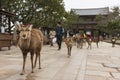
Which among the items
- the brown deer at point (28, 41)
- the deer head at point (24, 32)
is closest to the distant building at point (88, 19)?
the brown deer at point (28, 41)

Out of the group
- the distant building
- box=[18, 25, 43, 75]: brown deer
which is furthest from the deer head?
the distant building

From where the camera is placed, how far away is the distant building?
7794 cm

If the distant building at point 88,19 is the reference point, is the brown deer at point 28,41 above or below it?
below

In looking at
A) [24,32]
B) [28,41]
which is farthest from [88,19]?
[24,32]

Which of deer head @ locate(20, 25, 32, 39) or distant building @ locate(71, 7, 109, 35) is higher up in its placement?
distant building @ locate(71, 7, 109, 35)

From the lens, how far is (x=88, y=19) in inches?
3342

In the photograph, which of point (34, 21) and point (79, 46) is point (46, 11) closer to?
point (34, 21)

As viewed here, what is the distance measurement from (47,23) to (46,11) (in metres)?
2.87

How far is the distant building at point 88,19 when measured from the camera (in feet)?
256

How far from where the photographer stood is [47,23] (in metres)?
33.5

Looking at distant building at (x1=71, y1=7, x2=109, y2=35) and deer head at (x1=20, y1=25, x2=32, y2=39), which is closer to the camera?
deer head at (x1=20, y1=25, x2=32, y2=39)

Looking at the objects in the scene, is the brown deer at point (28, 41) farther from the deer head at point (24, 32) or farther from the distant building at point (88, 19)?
the distant building at point (88, 19)

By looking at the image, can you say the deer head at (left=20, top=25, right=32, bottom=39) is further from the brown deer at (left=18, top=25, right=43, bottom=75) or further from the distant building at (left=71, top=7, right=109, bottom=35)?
the distant building at (left=71, top=7, right=109, bottom=35)

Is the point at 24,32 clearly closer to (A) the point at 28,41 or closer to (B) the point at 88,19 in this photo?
(A) the point at 28,41
